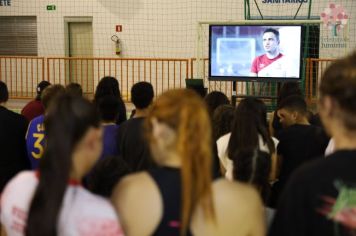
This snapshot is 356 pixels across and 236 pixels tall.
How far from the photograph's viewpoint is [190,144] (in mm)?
1696

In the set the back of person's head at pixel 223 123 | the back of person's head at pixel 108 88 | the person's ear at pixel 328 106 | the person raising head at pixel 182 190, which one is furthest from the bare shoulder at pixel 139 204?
the back of person's head at pixel 108 88

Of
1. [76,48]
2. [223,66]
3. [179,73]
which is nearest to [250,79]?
[223,66]

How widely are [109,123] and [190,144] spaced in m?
2.31

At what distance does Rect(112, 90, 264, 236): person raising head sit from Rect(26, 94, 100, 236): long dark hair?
0.72ft

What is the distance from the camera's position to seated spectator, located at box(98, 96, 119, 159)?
3775 mm

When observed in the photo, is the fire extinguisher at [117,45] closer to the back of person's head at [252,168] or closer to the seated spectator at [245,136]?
the seated spectator at [245,136]

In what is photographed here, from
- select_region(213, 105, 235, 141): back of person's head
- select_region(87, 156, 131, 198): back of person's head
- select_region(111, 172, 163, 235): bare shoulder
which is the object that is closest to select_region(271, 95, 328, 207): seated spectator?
select_region(213, 105, 235, 141): back of person's head

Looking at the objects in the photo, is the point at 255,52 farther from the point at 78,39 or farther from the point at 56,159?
the point at 78,39

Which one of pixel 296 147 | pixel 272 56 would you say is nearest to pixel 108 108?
pixel 296 147

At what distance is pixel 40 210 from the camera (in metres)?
1.55

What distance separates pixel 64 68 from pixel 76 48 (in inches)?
41.6

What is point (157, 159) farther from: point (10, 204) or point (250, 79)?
point (250, 79)

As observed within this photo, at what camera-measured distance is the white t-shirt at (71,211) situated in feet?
5.16

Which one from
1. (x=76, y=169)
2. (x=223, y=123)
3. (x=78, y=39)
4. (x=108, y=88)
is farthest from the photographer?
(x=78, y=39)
